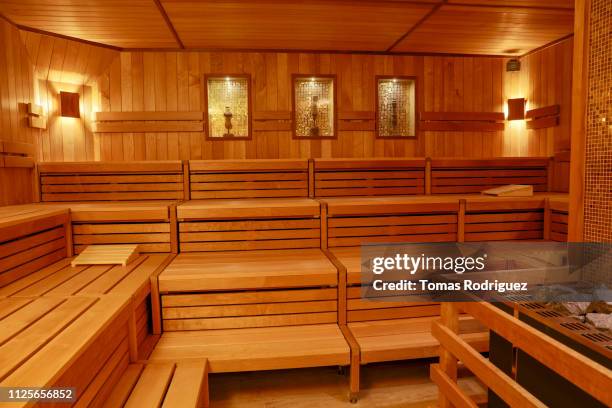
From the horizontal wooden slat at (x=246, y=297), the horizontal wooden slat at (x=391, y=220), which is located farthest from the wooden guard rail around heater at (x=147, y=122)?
the horizontal wooden slat at (x=246, y=297)

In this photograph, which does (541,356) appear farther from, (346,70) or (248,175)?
(346,70)

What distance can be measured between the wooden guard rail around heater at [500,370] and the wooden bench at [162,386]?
1.26 meters

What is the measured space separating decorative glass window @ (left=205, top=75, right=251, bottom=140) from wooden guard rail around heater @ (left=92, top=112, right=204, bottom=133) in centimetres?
19

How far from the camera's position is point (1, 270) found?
2.61m

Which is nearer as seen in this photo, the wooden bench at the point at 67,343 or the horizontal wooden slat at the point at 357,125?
the wooden bench at the point at 67,343

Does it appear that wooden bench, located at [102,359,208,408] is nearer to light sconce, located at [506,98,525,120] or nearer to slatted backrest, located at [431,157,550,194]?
slatted backrest, located at [431,157,550,194]

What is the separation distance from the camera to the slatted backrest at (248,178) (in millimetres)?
4254

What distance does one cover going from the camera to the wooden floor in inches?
105

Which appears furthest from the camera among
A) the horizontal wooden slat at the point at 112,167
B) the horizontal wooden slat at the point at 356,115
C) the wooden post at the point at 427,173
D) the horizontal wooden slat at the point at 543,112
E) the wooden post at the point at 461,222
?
the horizontal wooden slat at the point at 356,115

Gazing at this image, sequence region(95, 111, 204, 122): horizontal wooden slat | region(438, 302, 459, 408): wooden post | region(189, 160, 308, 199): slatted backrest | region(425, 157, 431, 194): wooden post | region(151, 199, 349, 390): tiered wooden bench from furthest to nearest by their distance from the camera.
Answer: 1. region(95, 111, 204, 122): horizontal wooden slat
2. region(425, 157, 431, 194): wooden post
3. region(189, 160, 308, 199): slatted backrest
4. region(151, 199, 349, 390): tiered wooden bench
5. region(438, 302, 459, 408): wooden post

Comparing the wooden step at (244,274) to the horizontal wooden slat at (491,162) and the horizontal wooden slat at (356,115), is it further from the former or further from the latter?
the horizontal wooden slat at (356,115)

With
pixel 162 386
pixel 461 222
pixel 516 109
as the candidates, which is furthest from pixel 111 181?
pixel 516 109

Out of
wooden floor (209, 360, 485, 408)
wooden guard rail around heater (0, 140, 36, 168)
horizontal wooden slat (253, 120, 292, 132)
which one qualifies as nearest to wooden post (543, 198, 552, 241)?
wooden floor (209, 360, 485, 408)

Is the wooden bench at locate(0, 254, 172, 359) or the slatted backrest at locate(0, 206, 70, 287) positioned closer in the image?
the wooden bench at locate(0, 254, 172, 359)
